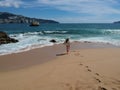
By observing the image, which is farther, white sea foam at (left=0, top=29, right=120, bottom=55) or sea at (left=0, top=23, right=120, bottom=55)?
sea at (left=0, top=23, right=120, bottom=55)

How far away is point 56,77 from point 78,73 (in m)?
1.11

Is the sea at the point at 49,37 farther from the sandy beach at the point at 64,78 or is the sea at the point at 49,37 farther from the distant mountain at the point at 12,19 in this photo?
the distant mountain at the point at 12,19

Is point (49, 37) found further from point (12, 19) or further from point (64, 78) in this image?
point (12, 19)

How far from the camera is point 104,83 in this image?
7.59 meters

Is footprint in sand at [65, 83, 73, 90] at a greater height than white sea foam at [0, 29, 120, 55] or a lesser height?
greater

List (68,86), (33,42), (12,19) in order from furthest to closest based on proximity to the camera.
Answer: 1. (12,19)
2. (33,42)
3. (68,86)

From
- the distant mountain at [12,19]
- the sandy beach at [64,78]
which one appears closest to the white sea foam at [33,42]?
the sandy beach at [64,78]

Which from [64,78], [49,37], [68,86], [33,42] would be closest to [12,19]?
[49,37]

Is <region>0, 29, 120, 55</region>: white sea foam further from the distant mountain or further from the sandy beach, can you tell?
the distant mountain

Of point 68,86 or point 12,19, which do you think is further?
point 12,19

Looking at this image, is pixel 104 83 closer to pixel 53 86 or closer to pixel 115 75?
pixel 115 75

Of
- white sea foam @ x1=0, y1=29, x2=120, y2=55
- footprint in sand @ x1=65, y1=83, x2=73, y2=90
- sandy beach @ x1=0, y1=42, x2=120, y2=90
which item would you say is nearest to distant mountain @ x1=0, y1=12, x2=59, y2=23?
white sea foam @ x1=0, y1=29, x2=120, y2=55

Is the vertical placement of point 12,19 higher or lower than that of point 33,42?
lower

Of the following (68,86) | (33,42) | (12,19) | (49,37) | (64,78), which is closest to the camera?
(68,86)
